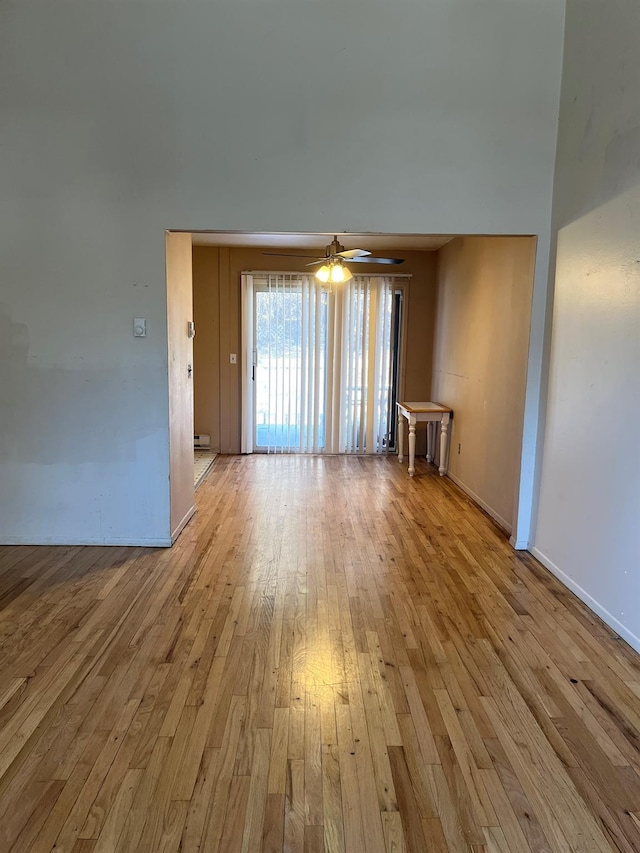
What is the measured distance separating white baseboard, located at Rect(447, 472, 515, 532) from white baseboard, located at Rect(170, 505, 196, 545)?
234 cm

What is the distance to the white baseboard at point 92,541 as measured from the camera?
359 cm

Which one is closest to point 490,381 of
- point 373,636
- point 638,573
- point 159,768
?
point 638,573

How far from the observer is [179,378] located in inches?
149

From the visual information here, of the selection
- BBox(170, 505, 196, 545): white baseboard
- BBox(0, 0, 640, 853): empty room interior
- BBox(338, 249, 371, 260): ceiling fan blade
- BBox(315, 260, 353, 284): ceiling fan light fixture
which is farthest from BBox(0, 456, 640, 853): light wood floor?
BBox(315, 260, 353, 284): ceiling fan light fixture

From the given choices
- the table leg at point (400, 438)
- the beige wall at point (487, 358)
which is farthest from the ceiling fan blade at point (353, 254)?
the table leg at point (400, 438)

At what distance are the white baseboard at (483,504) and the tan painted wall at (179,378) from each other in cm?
234

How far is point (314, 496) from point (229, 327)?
9.04 feet

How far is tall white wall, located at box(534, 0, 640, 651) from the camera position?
2.53 meters

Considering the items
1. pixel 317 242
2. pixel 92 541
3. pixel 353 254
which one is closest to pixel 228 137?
pixel 353 254

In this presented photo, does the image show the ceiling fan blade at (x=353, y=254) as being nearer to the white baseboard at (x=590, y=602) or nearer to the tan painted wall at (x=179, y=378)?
the tan painted wall at (x=179, y=378)

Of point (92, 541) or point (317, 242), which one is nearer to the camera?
point (92, 541)

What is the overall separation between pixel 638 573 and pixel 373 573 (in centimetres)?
137

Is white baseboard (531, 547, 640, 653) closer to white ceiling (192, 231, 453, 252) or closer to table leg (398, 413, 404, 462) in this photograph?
table leg (398, 413, 404, 462)

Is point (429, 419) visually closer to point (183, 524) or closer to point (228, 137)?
point (183, 524)
